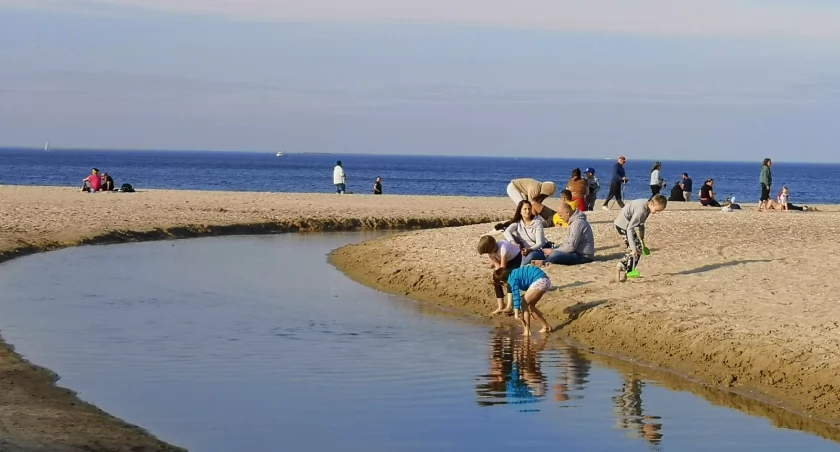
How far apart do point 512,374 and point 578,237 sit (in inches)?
255

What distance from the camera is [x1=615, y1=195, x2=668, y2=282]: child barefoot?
15.8 meters

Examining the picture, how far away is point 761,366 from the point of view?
11508 mm

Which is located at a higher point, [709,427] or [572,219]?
[572,219]

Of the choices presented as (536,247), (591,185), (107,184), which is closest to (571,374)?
(536,247)

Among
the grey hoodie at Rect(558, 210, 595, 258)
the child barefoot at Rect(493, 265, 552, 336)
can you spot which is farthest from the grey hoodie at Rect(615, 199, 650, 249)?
the child barefoot at Rect(493, 265, 552, 336)

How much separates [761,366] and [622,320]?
2.74m

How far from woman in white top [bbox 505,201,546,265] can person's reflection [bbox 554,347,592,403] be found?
3.83m

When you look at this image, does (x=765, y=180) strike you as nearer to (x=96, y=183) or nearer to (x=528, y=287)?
(x=528, y=287)

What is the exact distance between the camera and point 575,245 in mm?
18141

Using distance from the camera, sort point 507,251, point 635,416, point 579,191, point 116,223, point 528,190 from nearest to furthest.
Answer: point 635,416 < point 507,251 < point 528,190 < point 579,191 < point 116,223

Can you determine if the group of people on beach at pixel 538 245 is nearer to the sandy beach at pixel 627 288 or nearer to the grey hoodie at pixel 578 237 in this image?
the grey hoodie at pixel 578 237

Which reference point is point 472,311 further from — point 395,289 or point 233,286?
point 233,286

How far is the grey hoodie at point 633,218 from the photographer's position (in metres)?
15.8

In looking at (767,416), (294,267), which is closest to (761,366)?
(767,416)
